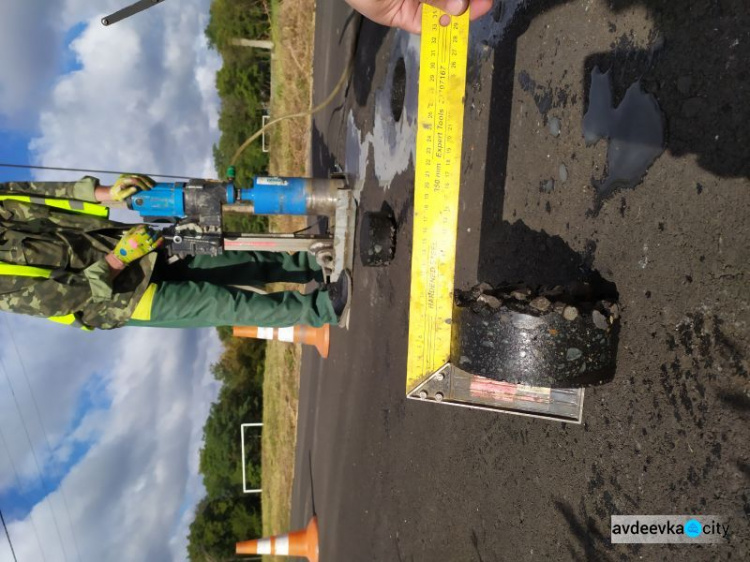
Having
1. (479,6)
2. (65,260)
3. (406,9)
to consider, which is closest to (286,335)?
(65,260)

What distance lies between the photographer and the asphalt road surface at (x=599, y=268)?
170 centimetres

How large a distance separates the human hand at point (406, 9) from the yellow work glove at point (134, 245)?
2.27m

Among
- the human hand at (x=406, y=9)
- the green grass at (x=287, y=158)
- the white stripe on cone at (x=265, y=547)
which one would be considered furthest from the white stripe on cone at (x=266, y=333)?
the human hand at (x=406, y=9)

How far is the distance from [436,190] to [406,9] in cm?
79

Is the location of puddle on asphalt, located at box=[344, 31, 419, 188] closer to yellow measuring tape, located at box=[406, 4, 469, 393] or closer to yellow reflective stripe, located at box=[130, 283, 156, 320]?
yellow measuring tape, located at box=[406, 4, 469, 393]

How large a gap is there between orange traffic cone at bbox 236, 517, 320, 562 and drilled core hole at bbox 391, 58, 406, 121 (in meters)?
4.99

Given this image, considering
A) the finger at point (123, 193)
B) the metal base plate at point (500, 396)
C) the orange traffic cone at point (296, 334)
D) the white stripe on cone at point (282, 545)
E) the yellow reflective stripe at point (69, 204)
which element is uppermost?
the finger at point (123, 193)

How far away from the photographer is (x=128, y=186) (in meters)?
3.74

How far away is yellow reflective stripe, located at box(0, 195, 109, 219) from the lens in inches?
151

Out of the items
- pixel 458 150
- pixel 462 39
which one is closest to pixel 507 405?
pixel 458 150

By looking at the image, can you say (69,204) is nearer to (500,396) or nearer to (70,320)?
(70,320)

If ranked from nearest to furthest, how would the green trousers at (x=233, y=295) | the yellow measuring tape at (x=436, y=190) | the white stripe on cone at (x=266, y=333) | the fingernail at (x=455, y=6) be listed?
the fingernail at (x=455, y=6)
the yellow measuring tape at (x=436, y=190)
the green trousers at (x=233, y=295)
the white stripe on cone at (x=266, y=333)

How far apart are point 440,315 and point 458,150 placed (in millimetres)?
773

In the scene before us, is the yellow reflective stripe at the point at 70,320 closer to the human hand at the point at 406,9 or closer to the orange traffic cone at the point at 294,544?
the human hand at the point at 406,9
